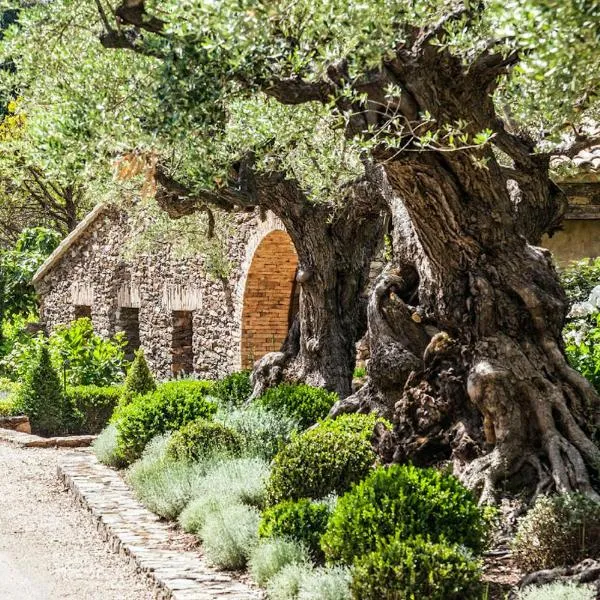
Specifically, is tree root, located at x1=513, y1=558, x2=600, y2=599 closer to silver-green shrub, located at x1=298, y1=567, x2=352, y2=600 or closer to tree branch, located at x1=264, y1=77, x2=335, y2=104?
silver-green shrub, located at x1=298, y1=567, x2=352, y2=600

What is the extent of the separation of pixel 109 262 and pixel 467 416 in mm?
14419

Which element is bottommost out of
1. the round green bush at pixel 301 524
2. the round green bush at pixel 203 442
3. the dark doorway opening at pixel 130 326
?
the round green bush at pixel 301 524

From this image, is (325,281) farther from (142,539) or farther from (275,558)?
(275,558)

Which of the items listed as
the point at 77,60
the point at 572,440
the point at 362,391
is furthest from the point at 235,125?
the point at 572,440

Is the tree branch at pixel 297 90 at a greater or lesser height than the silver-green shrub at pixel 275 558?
greater

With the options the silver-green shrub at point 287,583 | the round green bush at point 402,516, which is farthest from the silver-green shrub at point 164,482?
the round green bush at point 402,516

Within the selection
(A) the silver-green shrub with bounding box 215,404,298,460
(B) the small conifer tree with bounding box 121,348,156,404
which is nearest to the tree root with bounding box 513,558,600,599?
(A) the silver-green shrub with bounding box 215,404,298,460

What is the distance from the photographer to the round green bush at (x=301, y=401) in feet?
33.8

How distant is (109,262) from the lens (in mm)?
20781

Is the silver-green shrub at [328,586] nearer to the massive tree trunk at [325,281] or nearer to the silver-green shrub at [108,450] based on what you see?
the massive tree trunk at [325,281]

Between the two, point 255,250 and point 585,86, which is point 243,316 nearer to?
point 255,250

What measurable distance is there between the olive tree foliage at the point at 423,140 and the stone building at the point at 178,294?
13.1ft

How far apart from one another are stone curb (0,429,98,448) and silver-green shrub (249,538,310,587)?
817 cm

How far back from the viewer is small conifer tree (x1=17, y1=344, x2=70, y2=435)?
15.0m
